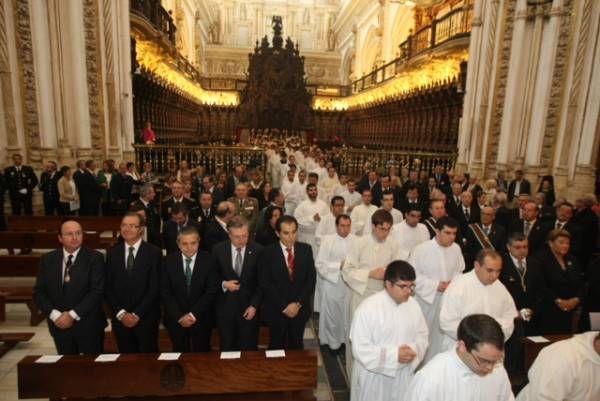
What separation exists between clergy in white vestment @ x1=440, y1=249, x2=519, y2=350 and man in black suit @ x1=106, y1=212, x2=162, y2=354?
9.12 ft

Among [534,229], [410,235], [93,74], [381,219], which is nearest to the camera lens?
[381,219]

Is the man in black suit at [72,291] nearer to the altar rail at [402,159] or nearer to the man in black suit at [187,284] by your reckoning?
the man in black suit at [187,284]

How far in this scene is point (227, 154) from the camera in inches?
595

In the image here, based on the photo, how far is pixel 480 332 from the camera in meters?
2.25

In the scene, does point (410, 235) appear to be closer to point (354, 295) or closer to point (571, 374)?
point (354, 295)

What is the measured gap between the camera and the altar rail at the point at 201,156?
14.2 m

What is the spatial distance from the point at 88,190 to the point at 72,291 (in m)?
6.59

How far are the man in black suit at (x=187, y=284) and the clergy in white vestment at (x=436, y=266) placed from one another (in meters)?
2.40

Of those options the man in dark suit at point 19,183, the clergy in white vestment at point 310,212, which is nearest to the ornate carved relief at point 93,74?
the man in dark suit at point 19,183

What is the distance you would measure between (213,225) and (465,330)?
156 inches

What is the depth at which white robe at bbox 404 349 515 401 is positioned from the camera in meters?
2.44

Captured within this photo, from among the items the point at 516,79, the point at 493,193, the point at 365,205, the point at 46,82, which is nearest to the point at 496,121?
the point at 516,79

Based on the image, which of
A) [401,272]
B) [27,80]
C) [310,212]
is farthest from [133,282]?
[27,80]

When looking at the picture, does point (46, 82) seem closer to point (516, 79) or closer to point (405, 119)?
point (516, 79)
